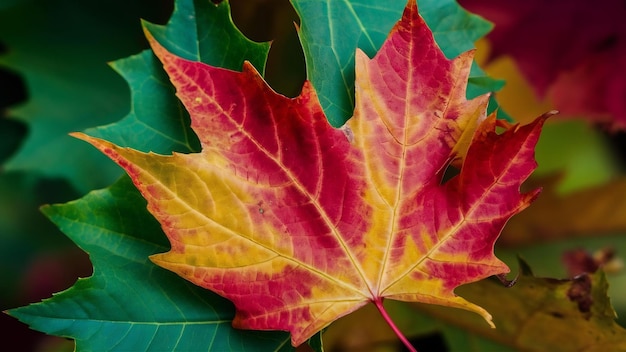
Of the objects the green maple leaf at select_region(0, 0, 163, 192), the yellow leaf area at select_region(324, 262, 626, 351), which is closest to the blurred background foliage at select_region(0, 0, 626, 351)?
the green maple leaf at select_region(0, 0, 163, 192)

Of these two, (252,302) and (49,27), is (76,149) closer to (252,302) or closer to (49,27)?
(49,27)

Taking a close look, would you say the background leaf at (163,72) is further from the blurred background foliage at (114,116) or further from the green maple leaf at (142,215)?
the blurred background foliage at (114,116)

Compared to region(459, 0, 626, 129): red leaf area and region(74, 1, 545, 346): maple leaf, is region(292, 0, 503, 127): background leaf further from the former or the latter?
region(459, 0, 626, 129): red leaf area

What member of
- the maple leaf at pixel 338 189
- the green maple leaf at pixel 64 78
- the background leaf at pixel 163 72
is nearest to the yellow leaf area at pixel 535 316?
the maple leaf at pixel 338 189

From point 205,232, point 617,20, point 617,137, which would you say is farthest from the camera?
point 617,137

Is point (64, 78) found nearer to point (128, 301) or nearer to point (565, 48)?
point (128, 301)

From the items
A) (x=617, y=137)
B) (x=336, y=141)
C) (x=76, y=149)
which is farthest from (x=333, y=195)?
(x=617, y=137)
